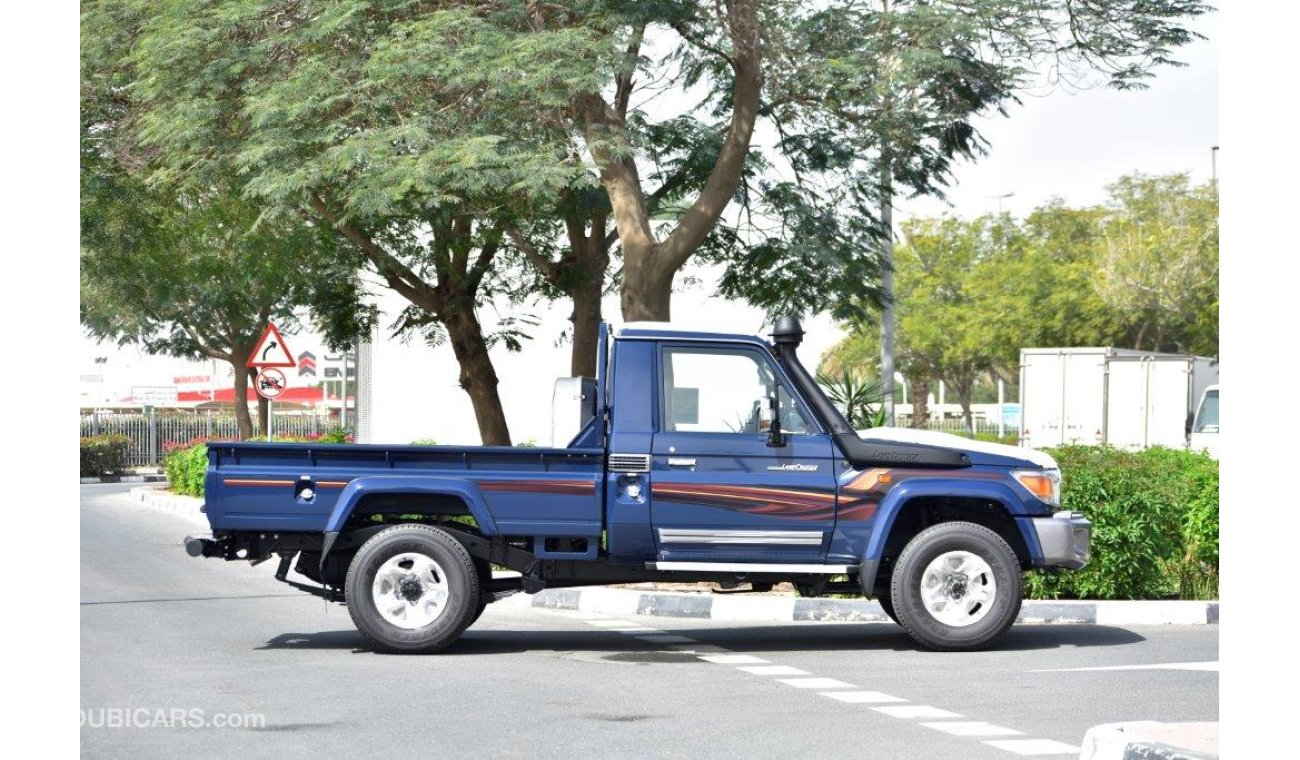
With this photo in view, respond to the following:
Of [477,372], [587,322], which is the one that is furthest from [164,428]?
[587,322]

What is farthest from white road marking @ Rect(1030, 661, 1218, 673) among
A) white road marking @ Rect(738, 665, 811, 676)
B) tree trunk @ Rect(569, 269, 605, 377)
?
tree trunk @ Rect(569, 269, 605, 377)

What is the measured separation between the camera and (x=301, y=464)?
35.1ft

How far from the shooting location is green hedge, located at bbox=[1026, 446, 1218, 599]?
13367mm

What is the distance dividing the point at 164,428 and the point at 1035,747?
51.6 metres

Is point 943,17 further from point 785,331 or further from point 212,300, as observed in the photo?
point 212,300

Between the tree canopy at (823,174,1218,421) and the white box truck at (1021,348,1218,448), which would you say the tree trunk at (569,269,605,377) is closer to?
the white box truck at (1021,348,1218,448)

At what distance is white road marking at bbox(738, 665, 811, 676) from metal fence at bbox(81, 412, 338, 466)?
44.1 meters

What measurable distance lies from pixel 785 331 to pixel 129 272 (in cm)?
2057

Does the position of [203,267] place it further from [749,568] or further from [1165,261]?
[1165,261]

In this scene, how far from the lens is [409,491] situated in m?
10.6

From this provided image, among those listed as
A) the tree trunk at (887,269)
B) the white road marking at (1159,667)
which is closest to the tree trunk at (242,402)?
the tree trunk at (887,269)

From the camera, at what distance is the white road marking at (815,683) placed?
955cm

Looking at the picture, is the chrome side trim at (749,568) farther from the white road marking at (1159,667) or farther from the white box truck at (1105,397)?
the white box truck at (1105,397)
